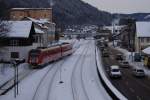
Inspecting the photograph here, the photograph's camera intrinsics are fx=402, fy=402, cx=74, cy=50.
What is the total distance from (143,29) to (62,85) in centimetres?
4787

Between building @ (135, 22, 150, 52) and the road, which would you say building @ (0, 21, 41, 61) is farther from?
building @ (135, 22, 150, 52)

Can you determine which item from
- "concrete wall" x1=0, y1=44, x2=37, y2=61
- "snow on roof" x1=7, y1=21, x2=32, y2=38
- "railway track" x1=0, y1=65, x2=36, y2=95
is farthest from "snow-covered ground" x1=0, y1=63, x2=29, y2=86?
"snow on roof" x1=7, y1=21, x2=32, y2=38

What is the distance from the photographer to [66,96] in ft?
136

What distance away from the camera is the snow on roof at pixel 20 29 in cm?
6924

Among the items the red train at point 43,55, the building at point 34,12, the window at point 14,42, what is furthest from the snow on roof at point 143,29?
the building at point 34,12

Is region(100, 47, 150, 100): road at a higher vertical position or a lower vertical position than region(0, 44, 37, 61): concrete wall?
lower

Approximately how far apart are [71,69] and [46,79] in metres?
11.3

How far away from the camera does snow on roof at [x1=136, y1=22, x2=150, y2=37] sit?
3605 inches

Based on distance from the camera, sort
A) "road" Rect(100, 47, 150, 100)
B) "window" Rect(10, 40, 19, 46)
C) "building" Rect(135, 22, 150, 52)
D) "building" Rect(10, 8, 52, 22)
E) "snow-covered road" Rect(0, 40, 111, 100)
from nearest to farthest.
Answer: "road" Rect(100, 47, 150, 100) → "snow-covered road" Rect(0, 40, 111, 100) → "window" Rect(10, 40, 19, 46) → "building" Rect(135, 22, 150, 52) → "building" Rect(10, 8, 52, 22)

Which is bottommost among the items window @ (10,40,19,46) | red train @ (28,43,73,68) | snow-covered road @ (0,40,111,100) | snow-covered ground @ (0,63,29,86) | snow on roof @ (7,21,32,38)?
snow-covered road @ (0,40,111,100)

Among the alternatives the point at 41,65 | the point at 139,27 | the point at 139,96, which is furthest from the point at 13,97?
the point at 139,27

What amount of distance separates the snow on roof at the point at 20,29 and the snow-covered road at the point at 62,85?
7.32 m

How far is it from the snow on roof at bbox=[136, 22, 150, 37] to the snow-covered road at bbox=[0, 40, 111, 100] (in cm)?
2784

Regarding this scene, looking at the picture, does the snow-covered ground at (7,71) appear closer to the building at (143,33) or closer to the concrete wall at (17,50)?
the concrete wall at (17,50)
